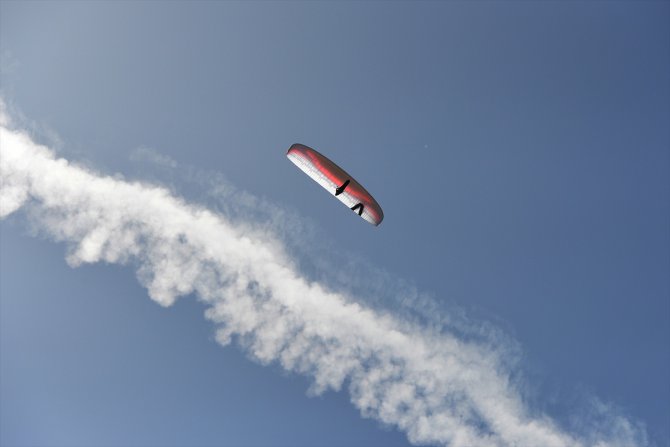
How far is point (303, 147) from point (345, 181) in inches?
272

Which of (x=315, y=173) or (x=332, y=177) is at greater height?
(x=332, y=177)

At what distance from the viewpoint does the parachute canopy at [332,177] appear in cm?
5541

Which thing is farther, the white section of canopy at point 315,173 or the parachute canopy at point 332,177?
the white section of canopy at point 315,173

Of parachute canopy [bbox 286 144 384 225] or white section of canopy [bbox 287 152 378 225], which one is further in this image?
white section of canopy [bbox 287 152 378 225]

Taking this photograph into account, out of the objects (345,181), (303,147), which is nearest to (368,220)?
(345,181)

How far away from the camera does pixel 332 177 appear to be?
56.0 m

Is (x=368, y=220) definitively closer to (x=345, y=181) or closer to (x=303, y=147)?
(x=345, y=181)

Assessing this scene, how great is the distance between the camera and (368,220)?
61.4m

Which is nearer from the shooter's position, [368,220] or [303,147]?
[303,147]

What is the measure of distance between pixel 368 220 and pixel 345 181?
309 inches

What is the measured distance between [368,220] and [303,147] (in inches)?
539

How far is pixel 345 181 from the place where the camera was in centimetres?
5631

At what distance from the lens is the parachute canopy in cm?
5541

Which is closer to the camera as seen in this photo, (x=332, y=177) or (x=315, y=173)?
(x=332, y=177)
